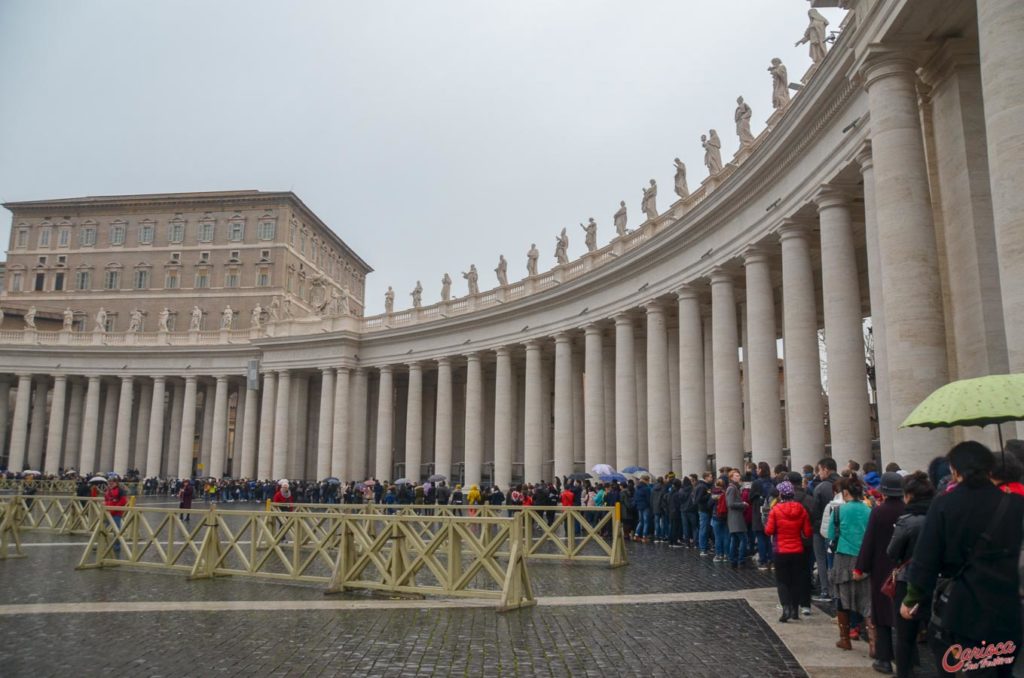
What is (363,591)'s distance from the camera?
47.1ft

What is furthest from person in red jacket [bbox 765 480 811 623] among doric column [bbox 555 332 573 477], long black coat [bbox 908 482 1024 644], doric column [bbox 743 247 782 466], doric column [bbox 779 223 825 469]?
doric column [bbox 555 332 573 477]

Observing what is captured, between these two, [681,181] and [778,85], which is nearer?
[778,85]

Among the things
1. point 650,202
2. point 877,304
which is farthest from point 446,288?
point 877,304

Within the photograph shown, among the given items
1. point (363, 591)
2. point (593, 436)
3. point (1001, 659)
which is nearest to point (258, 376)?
point (593, 436)

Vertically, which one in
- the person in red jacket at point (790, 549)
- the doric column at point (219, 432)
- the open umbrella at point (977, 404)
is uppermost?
the doric column at point (219, 432)

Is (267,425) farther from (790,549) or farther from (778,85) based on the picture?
(790,549)

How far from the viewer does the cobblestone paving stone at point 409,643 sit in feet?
28.4

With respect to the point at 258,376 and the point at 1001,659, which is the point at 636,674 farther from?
A: the point at 258,376

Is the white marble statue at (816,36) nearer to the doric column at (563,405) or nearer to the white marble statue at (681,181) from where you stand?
the white marble statue at (681,181)

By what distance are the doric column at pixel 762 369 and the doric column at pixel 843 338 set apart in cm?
421

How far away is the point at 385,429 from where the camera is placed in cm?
5334

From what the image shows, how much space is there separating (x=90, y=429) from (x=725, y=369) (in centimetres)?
5494

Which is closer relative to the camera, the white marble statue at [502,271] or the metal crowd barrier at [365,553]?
the metal crowd barrier at [365,553]

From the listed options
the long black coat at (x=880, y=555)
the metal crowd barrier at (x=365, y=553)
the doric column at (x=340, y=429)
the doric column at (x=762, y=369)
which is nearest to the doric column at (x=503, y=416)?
the doric column at (x=340, y=429)
